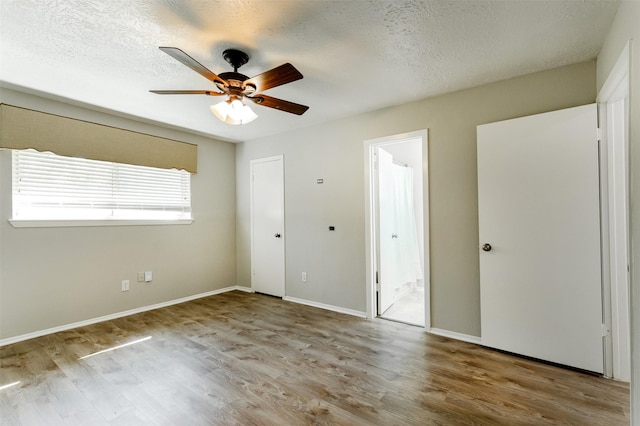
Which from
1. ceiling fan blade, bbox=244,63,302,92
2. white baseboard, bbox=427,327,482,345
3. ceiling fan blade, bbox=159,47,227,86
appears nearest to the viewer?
ceiling fan blade, bbox=159,47,227,86

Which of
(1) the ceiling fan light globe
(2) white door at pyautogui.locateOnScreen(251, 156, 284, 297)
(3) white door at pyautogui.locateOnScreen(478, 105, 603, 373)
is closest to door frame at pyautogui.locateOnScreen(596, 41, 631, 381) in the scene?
(3) white door at pyautogui.locateOnScreen(478, 105, 603, 373)

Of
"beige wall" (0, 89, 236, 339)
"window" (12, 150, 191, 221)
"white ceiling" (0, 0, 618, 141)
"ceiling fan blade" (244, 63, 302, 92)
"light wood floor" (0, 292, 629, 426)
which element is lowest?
"light wood floor" (0, 292, 629, 426)

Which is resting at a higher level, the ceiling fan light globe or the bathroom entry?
the ceiling fan light globe

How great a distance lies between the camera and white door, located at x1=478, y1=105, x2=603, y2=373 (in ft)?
7.34

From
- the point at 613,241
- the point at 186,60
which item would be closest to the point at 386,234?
the point at 613,241

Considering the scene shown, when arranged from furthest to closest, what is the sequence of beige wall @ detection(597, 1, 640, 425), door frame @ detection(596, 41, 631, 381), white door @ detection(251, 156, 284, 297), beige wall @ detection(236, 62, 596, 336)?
white door @ detection(251, 156, 284, 297)
beige wall @ detection(236, 62, 596, 336)
door frame @ detection(596, 41, 631, 381)
beige wall @ detection(597, 1, 640, 425)

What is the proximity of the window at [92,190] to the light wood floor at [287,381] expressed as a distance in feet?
4.31

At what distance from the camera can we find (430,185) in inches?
122

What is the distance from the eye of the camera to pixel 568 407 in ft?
6.10

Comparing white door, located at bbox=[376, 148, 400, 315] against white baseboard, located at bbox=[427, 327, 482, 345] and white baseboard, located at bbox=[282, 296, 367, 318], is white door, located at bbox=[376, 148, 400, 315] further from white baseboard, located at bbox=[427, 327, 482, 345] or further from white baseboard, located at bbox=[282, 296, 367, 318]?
white baseboard, located at bbox=[427, 327, 482, 345]

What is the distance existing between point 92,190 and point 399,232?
392 centimetres

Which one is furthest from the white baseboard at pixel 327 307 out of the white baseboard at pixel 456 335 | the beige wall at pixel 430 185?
the white baseboard at pixel 456 335

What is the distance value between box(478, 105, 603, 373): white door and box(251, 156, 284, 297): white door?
2.68 meters

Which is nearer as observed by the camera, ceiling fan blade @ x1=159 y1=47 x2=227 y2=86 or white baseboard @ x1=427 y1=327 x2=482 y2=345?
ceiling fan blade @ x1=159 y1=47 x2=227 y2=86
